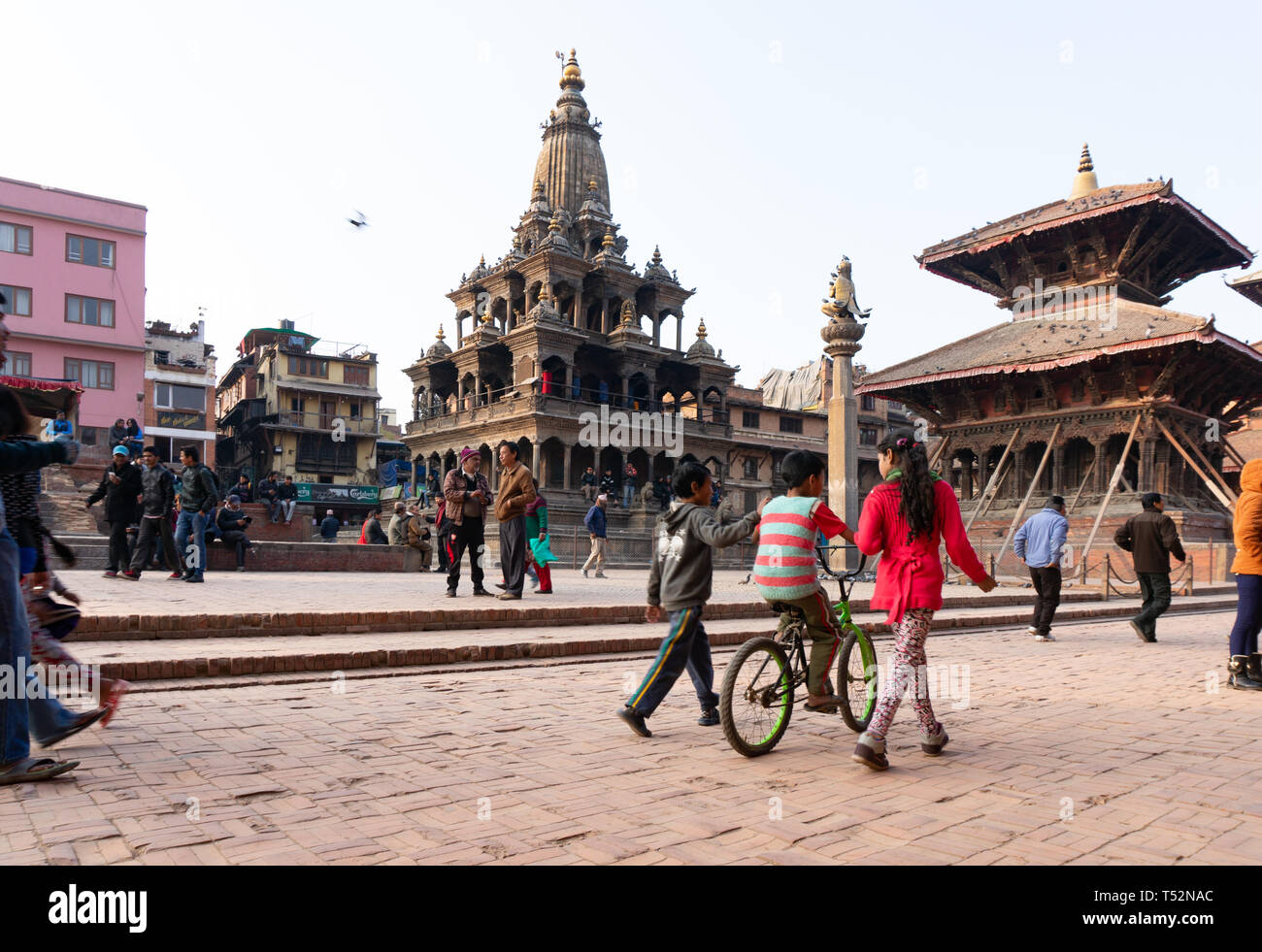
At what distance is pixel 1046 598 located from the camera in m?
10.9

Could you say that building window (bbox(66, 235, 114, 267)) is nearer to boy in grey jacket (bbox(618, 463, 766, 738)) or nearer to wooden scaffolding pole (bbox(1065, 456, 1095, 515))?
wooden scaffolding pole (bbox(1065, 456, 1095, 515))

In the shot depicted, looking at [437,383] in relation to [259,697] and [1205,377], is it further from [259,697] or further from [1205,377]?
[259,697]

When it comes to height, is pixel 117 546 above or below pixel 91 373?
below

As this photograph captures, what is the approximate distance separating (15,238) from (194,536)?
111 ft

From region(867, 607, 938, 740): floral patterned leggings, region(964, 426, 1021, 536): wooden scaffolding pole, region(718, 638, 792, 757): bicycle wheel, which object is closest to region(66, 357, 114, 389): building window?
region(964, 426, 1021, 536): wooden scaffolding pole

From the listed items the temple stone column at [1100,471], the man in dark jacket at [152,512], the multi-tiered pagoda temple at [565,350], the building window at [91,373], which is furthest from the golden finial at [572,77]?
the man in dark jacket at [152,512]

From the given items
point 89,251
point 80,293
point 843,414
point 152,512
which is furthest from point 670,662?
point 89,251

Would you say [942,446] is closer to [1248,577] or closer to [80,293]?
[1248,577]

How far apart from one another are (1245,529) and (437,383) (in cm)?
4508

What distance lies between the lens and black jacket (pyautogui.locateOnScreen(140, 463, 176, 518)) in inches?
484

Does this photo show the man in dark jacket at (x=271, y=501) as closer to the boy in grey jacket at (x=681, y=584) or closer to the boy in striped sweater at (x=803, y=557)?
the boy in grey jacket at (x=681, y=584)

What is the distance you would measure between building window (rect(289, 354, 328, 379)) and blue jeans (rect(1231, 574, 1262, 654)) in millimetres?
51540

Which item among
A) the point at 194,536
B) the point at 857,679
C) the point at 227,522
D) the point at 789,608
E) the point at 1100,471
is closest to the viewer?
the point at 789,608

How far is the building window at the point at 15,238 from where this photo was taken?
123ft
